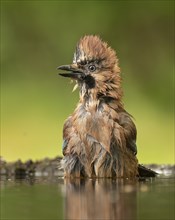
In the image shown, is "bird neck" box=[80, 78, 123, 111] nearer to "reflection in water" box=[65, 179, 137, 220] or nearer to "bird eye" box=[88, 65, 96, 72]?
"bird eye" box=[88, 65, 96, 72]

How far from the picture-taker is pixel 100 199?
4746mm

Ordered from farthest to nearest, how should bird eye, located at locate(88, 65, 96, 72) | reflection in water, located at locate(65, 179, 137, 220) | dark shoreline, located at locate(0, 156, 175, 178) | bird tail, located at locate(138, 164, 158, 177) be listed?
dark shoreline, located at locate(0, 156, 175, 178) < bird tail, located at locate(138, 164, 158, 177) < bird eye, located at locate(88, 65, 96, 72) < reflection in water, located at locate(65, 179, 137, 220)

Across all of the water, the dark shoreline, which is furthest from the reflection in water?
the dark shoreline

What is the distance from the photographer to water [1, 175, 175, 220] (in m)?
4.06

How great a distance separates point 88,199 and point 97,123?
1.72 meters

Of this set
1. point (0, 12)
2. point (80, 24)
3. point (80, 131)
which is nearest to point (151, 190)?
point (80, 131)

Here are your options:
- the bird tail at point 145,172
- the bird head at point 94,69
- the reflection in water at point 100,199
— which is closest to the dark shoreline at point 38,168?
the bird tail at point 145,172

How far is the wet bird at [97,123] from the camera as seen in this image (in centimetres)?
631

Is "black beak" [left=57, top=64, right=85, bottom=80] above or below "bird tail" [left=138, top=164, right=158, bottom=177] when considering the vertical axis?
above

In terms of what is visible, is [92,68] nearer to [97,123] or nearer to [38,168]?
[97,123]

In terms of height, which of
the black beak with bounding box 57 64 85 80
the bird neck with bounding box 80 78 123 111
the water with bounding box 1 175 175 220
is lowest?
the water with bounding box 1 175 175 220

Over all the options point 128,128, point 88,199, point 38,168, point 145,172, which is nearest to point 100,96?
point 128,128

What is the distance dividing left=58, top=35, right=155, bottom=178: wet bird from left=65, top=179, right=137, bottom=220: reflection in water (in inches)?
7.8

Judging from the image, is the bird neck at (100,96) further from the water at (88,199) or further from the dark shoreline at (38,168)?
the dark shoreline at (38,168)
